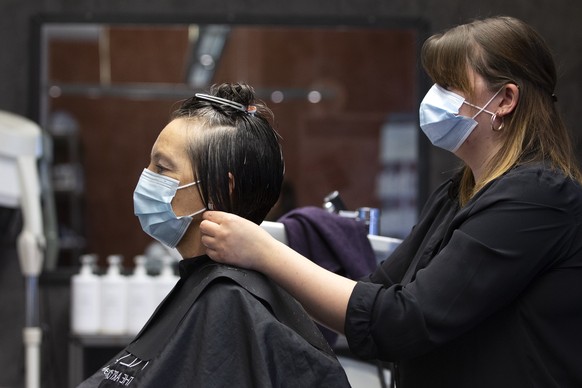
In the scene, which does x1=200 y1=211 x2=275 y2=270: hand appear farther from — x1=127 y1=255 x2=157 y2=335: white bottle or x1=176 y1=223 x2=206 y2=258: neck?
x1=127 y1=255 x2=157 y2=335: white bottle

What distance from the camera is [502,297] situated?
1.60 metres

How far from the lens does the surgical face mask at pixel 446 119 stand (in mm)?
1765

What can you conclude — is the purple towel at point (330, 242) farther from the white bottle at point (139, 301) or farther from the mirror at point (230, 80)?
the mirror at point (230, 80)

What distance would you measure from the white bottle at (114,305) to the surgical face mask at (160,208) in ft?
7.18

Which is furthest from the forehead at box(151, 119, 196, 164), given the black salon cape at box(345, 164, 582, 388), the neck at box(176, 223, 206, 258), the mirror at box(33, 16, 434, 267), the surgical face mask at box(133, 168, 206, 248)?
the mirror at box(33, 16, 434, 267)

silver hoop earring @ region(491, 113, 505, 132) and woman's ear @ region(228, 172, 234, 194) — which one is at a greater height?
silver hoop earring @ region(491, 113, 505, 132)

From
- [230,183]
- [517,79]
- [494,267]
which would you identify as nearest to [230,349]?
[230,183]

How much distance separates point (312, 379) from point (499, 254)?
404 millimetres

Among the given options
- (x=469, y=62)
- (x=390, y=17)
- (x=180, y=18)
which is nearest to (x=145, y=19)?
(x=180, y=18)

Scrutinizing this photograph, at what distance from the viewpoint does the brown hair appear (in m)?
1.72

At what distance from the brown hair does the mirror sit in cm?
278

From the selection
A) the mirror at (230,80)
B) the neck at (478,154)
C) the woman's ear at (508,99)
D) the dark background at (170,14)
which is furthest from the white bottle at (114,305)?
the woman's ear at (508,99)

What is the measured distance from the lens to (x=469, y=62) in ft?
5.74

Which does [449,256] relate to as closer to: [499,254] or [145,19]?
[499,254]
